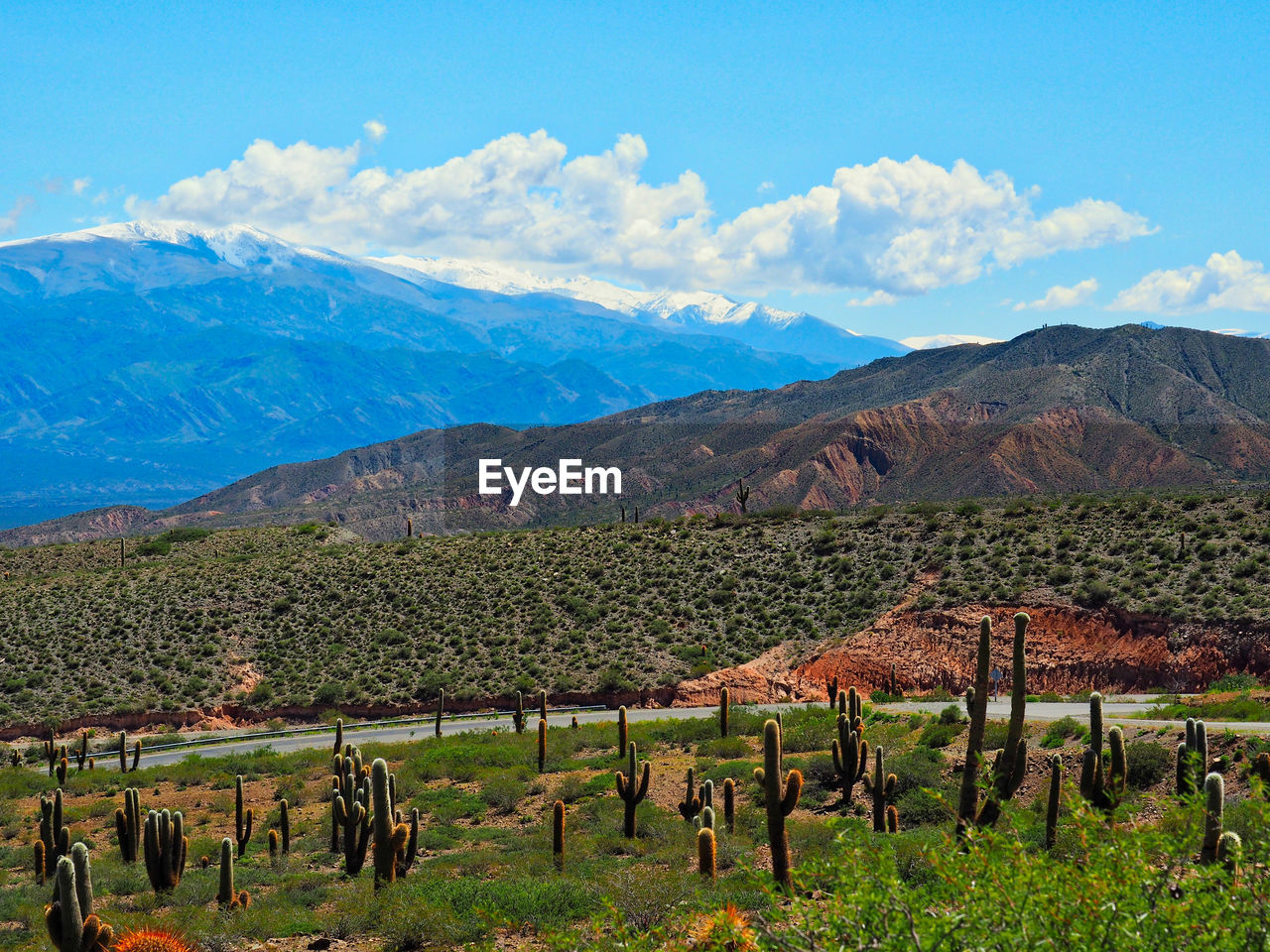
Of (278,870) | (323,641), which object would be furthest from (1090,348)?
(278,870)

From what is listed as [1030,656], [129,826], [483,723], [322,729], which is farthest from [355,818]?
[1030,656]

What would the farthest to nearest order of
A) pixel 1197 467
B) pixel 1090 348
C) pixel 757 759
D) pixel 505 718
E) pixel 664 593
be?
pixel 1090 348
pixel 1197 467
pixel 664 593
pixel 505 718
pixel 757 759

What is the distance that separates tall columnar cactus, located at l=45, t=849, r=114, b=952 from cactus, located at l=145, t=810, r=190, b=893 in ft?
18.9

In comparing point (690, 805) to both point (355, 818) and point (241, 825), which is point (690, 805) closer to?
point (355, 818)

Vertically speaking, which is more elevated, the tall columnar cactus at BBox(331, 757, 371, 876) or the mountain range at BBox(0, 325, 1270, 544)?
the mountain range at BBox(0, 325, 1270, 544)

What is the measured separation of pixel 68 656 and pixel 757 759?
127 ft

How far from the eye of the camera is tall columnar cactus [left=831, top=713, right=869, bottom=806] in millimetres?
20562

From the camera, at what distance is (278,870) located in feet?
63.6

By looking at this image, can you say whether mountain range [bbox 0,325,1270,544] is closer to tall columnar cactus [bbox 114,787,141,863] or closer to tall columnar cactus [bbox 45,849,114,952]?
tall columnar cactus [bbox 114,787,141,863]

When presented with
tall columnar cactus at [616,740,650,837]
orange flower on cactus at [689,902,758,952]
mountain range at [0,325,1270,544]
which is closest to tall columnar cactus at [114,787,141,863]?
tall columnar cactus at [616,740,650,837]

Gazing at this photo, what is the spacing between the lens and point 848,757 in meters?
20.7

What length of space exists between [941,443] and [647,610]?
315ft

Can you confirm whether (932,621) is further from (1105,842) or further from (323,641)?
(1105,842)

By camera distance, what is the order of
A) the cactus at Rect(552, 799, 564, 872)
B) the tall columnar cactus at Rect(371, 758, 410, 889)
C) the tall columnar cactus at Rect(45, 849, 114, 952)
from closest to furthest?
the tall columnar cactus at Rect(45, 849, 114, 952) → the tall columnar cactus at Rect(371, 758, 410, 889) → the cactus at Rect(552, 799, 564, 872)
